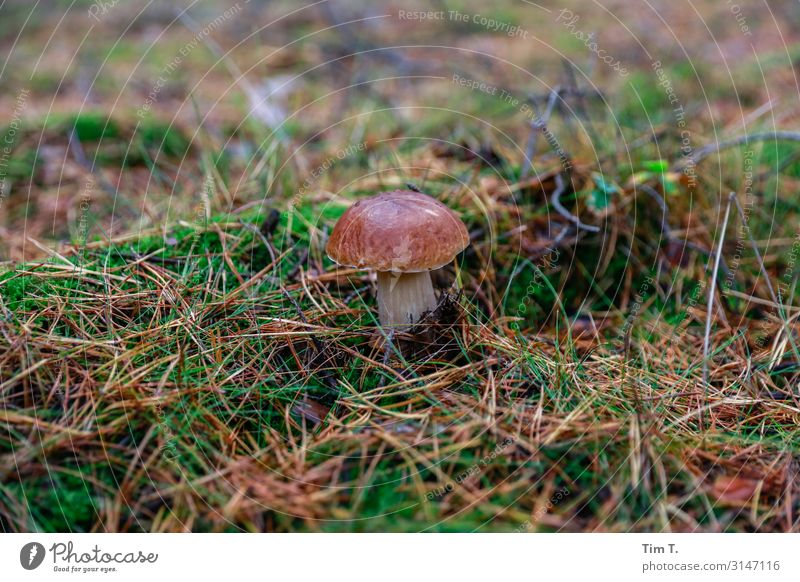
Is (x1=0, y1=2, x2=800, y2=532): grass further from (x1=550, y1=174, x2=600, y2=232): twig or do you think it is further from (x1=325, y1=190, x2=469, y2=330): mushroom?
(x1=325, y1=190, x2=469, y2=330): mushroom

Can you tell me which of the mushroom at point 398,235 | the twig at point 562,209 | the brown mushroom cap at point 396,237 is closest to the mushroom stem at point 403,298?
the mushroom at point 398,235

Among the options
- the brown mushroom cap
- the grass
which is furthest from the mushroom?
the grass

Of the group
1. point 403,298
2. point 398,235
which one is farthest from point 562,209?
point 398,235

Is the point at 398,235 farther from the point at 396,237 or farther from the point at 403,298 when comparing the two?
the point at 403,298

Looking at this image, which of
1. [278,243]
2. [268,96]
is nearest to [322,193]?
[278,243]

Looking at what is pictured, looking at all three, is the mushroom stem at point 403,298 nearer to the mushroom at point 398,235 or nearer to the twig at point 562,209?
the mushroom at point 398,235
